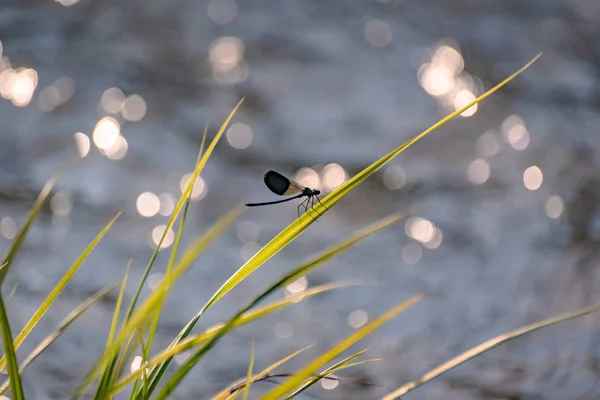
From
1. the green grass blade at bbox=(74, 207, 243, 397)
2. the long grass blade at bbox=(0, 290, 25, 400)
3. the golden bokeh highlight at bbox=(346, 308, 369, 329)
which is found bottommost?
the long grass blade at bbox=(0, 290, 25, 400)

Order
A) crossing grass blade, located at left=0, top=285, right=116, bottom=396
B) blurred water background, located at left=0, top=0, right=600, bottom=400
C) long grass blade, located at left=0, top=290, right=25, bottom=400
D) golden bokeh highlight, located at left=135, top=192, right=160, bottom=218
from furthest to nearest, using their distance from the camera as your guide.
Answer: golden bokeh highlight, located at left=135, top=192, right=160, bottom=218
blurred water background, located at left=0, top=0, right=600, bottom=400
crossing grass blade, located at left=0, top=285, right=116, bottom=396
long grass blade, located at left=0, top=290, right=25, bottom=400

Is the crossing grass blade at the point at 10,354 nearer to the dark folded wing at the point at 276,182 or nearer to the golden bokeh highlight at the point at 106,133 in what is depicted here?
the dark folded wing at the point at 276,182

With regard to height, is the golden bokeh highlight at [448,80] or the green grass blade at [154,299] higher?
the golden bokeh highlight at [448,80]

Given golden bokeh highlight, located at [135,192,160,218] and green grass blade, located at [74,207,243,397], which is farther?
golden bokeh highlight, located at [135,192,160,218]

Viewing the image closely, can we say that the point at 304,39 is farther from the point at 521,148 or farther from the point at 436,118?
the point at 521,148

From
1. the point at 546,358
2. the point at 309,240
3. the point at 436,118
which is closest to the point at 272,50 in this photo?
the point at 436,118

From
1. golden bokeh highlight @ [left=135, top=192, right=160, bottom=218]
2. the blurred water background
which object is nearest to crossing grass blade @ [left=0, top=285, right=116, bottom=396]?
the blurred water background

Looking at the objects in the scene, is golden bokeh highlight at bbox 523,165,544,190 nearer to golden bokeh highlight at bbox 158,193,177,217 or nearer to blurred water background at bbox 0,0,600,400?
blurred water background at bbox 0,0,600,400

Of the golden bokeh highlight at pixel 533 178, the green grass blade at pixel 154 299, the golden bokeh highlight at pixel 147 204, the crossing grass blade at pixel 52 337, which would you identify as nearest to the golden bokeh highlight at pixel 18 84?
the golden bokeh highlight at pixel 147 204

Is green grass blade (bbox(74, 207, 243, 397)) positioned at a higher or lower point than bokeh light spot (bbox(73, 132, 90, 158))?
lower

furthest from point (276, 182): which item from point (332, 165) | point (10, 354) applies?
point (332, 165)
